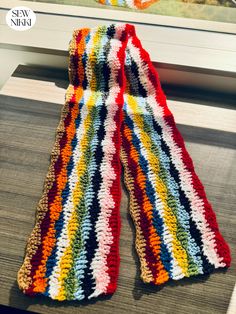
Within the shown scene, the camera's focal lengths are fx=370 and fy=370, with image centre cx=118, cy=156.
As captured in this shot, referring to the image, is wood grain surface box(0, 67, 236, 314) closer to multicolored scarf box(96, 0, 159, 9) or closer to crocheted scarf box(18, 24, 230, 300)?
crocheted scarf box(18, 24, 230, 300)

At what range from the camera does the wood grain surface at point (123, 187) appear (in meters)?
0.57

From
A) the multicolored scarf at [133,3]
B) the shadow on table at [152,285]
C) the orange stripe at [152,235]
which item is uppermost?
the multicolored scarf at [133,3]

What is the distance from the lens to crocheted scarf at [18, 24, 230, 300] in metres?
0.60

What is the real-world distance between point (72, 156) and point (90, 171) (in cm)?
5

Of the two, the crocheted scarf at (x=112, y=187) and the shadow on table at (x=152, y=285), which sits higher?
the crocheted scarf at (x=112, y=187)

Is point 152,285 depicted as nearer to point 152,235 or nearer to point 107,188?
point 152,235

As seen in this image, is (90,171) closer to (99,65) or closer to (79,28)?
(99,65)

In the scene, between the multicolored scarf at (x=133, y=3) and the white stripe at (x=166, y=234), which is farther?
the multicolored scarf at (x=133, y=3)

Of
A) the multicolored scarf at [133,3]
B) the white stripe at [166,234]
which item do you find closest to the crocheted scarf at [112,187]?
the white stripe at [166,234]

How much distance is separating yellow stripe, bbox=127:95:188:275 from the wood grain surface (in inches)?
1.6

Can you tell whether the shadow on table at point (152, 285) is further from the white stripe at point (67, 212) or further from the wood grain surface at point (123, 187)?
the white stripe at point (67, 212)

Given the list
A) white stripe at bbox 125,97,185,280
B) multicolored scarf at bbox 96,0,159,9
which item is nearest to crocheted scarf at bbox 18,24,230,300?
white stripe at bbox 125,97,185,280

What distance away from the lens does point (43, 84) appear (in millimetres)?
922

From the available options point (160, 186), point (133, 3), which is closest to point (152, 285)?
point (160, 186)
